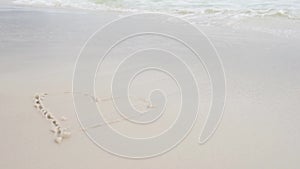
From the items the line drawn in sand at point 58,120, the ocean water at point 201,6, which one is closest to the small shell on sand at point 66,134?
the line drawn in sand at point 58,120

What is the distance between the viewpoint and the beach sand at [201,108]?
2.44 meters

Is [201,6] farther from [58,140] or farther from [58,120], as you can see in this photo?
[58,140]

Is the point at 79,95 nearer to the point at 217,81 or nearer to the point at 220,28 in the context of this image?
the point at 217,81

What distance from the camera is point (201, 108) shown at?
3.18 metres

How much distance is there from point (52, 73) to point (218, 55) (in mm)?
1992

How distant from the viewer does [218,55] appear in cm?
456

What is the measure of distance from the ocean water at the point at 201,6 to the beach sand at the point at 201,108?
159 centimetres

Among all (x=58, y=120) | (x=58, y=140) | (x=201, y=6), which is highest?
(x=201, y=6)

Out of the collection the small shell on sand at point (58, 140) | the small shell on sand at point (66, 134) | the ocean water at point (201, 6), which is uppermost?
the ocean water at point (201, 6)

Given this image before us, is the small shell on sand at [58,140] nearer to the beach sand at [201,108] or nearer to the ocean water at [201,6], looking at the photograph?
the beach sand at [201,108]

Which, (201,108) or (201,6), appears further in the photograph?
(201,6)

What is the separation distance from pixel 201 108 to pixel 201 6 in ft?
19.3

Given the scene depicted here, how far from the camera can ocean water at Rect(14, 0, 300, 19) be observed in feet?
24.6

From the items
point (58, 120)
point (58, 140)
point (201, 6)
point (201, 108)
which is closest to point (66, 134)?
point (58, 140)
